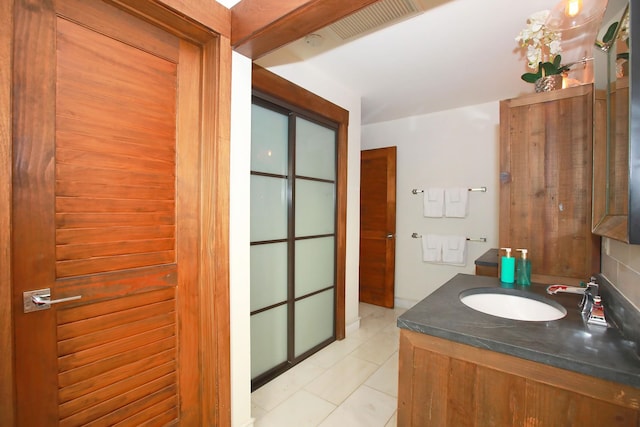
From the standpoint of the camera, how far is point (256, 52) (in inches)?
60.0

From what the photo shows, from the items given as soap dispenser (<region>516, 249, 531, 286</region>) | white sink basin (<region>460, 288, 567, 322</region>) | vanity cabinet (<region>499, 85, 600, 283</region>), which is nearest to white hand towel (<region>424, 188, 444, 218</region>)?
vanity cabinet (<region>499, 85, 600, 283</region>)

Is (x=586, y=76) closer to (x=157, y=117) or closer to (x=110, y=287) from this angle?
(x=157, y=117)

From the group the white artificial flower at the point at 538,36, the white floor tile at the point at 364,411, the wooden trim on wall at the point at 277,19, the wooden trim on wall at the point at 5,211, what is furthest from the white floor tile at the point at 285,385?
the white artificial flower at the point at 538,36

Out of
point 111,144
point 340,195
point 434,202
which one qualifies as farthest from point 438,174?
point 111,144

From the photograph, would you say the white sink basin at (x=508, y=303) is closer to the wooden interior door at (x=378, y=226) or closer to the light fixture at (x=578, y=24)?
the light fixture at (x=578, y=24)

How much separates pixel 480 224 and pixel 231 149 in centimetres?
288

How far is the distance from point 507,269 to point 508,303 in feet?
0.70

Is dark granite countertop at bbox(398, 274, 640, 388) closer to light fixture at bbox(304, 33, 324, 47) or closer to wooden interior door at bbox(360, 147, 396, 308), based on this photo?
light fixture at bbox(304, 33, 324, 47)

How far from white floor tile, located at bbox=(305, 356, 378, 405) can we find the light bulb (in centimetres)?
259

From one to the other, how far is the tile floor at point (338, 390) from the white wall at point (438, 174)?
1.09 meters

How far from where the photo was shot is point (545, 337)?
0.95 m

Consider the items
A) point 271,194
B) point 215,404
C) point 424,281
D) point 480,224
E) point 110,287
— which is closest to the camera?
point 110,287

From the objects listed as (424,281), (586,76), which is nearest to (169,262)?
(586,76)

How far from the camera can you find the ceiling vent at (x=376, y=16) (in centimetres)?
163
